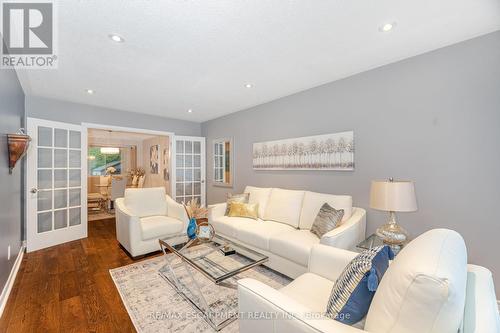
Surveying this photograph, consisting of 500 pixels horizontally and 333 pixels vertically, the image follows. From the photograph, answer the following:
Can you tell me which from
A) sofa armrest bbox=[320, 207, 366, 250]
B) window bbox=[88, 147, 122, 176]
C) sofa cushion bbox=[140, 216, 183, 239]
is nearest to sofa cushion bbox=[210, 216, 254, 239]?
sofa cushion bbox=[140, 216, 183, 239]

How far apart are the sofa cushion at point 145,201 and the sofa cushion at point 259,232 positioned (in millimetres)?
1574

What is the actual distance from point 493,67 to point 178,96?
12.3 ft

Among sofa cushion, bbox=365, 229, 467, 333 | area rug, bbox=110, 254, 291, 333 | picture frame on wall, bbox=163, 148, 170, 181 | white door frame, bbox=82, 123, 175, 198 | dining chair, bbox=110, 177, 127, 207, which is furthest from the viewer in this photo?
dining chair, bbox=110, 177, 127, 207

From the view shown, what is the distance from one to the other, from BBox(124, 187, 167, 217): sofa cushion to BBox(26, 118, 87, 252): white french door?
1196 millimetres

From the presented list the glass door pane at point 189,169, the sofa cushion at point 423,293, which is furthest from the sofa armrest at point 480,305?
the glass door pane at point 189,169

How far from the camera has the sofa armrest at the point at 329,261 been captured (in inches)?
59.2

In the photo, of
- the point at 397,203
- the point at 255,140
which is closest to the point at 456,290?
the point at 397,203

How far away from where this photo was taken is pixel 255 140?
13.6 feet

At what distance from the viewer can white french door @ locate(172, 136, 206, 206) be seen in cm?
505

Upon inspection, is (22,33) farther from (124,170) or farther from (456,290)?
(124,170)

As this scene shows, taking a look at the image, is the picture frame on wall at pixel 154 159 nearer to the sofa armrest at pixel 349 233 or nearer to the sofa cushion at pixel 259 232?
the sofa cushion at pixel 259 232

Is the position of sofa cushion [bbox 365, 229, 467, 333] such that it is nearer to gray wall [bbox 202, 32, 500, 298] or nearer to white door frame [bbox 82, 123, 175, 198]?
gray wall [bbox 202, 32, 500, 298]

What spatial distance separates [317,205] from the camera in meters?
2.76

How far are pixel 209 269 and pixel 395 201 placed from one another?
1717 mm
